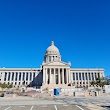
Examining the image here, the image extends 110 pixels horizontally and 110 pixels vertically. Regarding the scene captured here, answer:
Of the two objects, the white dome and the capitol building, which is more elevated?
the white dome

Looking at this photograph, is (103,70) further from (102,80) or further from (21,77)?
(21,77)

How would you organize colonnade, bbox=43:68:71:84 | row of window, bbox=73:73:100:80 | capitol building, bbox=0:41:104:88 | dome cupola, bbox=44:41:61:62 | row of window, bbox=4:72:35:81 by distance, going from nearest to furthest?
colonnade, bbox=43:68:71:84, capitol building, bbox=0:41:104:88, row of window, bbox=4:72:35:81, row of window, bbox=73:73:100:80, dome cupola, bbox=44:41:61:62

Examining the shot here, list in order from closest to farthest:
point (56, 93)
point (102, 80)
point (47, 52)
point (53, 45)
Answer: point (56, 93)
point (102, 80)
point (47, 52)
point (53, 45)

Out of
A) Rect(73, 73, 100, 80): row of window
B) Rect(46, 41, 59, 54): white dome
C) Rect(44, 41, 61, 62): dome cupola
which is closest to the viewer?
Rect(73, 73, 100, 80): row of window

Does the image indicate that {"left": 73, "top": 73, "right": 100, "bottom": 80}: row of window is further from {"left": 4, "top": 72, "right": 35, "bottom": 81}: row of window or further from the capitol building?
{"left": 4, "top": 72, "right": 35, "bottom": 81}: row of window

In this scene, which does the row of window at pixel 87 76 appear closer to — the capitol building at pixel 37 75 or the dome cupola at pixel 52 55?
the capitol building at pixel 37 75

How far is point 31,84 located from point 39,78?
7240mm

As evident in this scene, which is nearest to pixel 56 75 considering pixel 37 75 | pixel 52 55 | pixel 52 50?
pixel 37 75

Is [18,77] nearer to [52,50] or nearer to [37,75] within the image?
[37,75]

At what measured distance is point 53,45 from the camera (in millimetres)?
131500

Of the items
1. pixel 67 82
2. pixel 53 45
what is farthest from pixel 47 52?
pixel 67 82

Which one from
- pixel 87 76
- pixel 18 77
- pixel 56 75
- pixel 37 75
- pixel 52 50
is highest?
pixel 52 50

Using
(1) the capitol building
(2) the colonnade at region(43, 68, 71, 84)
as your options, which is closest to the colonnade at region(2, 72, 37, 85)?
(1) the capitol building

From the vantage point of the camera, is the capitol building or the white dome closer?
the capitol building
